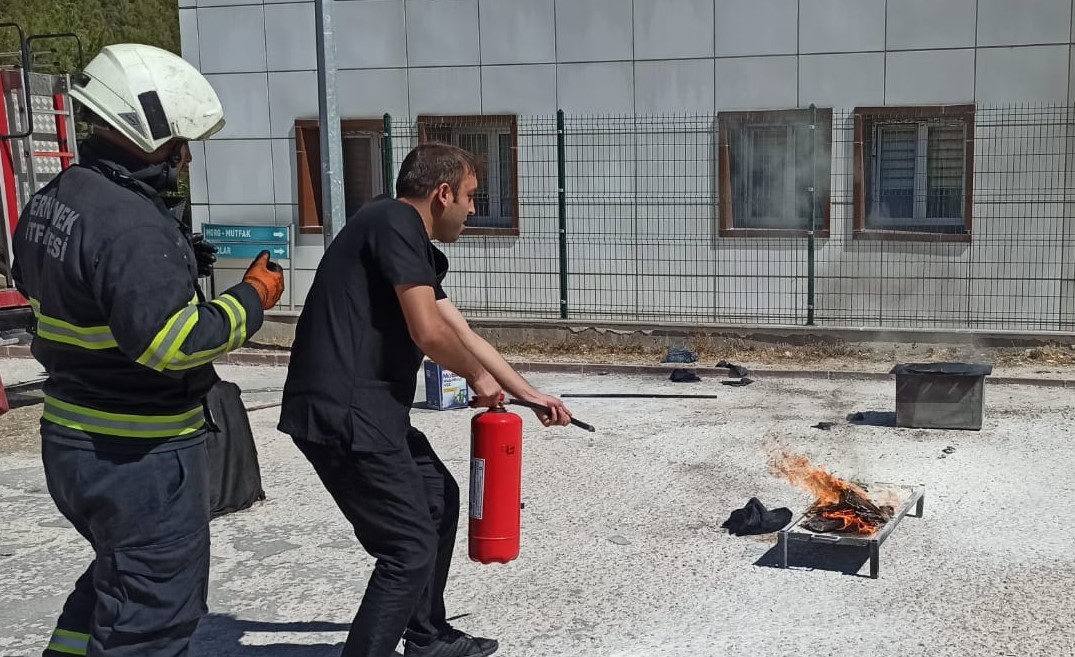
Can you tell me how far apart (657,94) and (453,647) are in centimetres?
918

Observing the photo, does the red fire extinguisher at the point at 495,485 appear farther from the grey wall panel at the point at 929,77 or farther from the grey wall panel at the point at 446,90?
the grey wall panel at the point at 446,90

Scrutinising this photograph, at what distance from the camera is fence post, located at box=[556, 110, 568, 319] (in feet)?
42.6

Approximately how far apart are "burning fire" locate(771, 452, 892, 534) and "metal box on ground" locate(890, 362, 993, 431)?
8.06 feet

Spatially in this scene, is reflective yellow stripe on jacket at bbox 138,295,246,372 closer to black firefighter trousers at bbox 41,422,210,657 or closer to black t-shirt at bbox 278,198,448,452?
black firefighter trousers at bbox 41,422,210,657

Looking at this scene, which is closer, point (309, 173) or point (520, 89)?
point (520, 89)

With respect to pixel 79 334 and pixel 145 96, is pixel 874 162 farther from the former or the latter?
pixel 79 334

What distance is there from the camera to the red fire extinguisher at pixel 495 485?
14.9 ft

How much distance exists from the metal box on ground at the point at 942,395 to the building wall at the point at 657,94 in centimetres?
365

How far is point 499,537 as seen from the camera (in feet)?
15.2

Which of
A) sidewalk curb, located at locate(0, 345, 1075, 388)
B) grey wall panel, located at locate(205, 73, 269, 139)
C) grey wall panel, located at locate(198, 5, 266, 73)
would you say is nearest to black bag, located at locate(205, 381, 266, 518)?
sidewalk curb, located at locate(0, 345, 1075, 388)

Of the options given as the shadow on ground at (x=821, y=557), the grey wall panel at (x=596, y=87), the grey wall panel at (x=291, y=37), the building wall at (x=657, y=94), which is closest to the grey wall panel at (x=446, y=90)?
the building wall at (x=657, y=94)

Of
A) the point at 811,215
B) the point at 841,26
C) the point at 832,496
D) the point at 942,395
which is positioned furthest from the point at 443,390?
the point at 841,26

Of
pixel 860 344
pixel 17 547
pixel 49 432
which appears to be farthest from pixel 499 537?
pixel 860 344

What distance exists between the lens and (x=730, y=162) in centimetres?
1272
